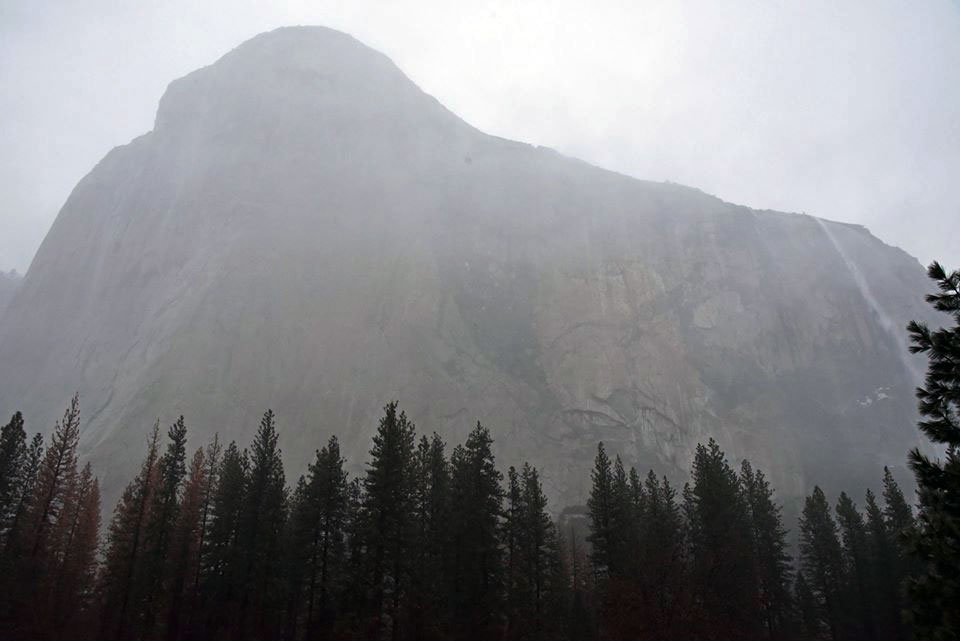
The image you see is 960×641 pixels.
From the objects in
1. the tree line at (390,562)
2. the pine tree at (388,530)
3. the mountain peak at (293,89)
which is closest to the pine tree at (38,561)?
the tree line at (390,562)

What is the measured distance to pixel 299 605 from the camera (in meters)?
39.9

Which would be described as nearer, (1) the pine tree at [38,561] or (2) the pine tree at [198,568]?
(1) the pine tree at [38,561]

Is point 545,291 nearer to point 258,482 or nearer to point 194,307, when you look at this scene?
point 194,307

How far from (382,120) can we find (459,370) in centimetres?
5343

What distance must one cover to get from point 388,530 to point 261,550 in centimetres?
895

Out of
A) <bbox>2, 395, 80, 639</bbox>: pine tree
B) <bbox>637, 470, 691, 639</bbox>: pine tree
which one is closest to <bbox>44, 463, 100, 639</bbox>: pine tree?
<bbox>2, 395, 80, 639</bbox>: pine tree

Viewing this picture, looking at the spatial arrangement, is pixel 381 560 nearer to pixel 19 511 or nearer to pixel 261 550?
pixel 261 550

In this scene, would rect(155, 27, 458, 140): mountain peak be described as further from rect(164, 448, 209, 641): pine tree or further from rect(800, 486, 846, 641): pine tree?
rect(800, 486, 846, 641): pine tree

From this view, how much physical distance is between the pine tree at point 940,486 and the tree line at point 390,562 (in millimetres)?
9871

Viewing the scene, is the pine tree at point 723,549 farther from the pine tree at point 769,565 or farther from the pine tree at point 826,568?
the pine tree at point 826,568

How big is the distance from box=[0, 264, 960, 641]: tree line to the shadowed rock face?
124ft

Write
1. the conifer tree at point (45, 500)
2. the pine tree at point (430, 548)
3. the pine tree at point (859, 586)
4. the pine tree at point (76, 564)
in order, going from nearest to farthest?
the pine tree at point (430, 548) → the pine tree at point (76, 564) → the conifer tree at point (45, 500) → the pine tree at point (859, 586)

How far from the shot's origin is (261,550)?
33.9 metres

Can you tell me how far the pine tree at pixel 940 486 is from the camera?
1041cm
